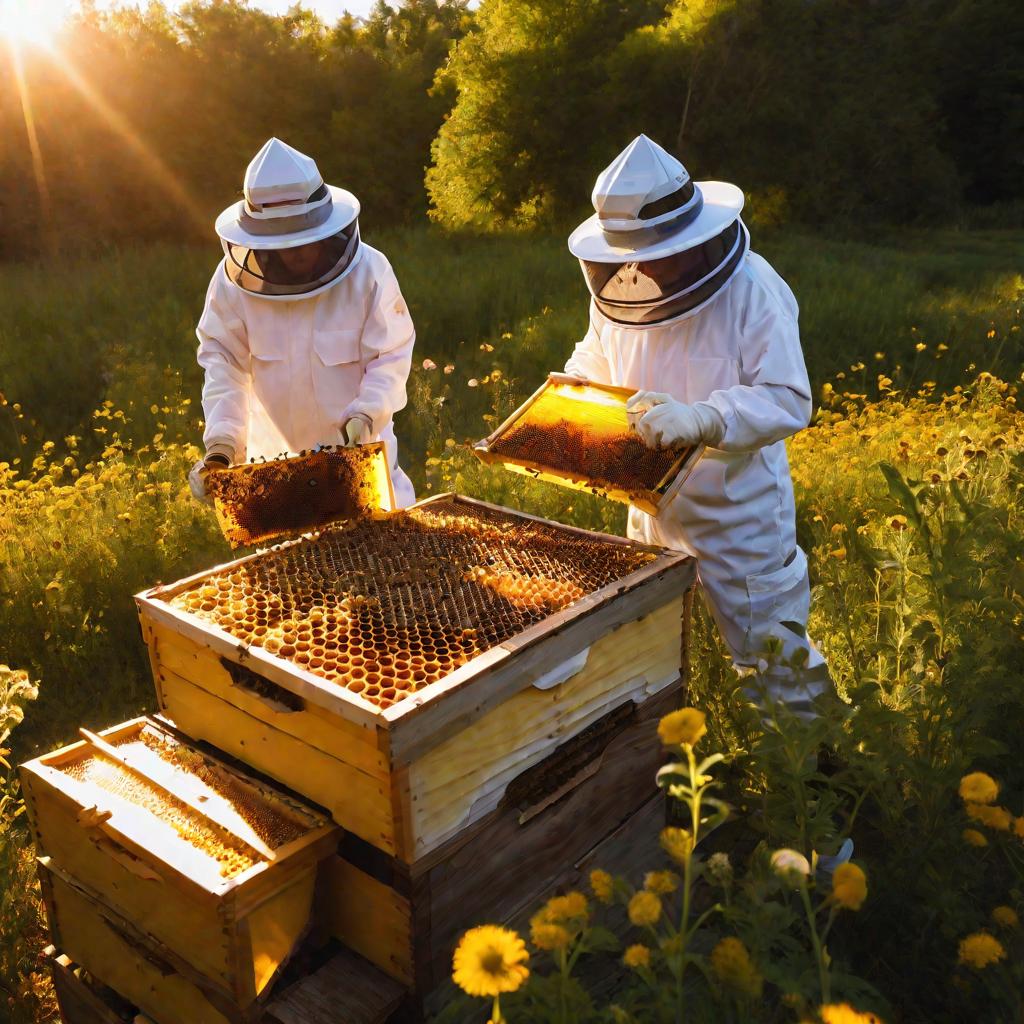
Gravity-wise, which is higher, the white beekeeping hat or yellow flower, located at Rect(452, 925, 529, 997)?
the white beekeeping hat

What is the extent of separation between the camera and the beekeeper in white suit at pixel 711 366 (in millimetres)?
2768

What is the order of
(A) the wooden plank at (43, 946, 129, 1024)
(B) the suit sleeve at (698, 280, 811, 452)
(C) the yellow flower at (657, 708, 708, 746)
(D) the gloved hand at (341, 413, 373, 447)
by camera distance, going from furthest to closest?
(D) the gloved hand at (341, 413, 373, 447) < (B) the suit sleeve at (698, 280, 811, 452) < (A) the wooden plank at (43, 946, 129, 1024) < (C) the yellow flower at (657, 708, 708, 746)

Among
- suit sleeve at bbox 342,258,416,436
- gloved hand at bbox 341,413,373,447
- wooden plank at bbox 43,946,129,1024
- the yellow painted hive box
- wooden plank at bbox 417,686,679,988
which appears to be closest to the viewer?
the yellow painted hive box

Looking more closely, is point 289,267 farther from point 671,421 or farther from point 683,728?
point 683,728

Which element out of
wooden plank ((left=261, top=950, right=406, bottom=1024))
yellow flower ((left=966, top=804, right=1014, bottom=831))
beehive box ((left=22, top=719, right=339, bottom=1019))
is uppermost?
yellow flower ((left=966, top=804, right=1014, bottom=831))

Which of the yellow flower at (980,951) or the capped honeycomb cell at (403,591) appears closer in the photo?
the yellow flower at (980,951)

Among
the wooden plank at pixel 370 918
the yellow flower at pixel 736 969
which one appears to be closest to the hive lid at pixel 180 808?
the wooden plank at pixel 370 918

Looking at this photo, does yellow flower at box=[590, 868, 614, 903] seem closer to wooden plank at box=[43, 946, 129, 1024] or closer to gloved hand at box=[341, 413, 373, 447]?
wooden plank at box=[43, 946, 129, 1024]

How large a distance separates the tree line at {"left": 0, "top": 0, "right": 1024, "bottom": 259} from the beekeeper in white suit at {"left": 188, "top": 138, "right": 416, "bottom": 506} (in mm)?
14665

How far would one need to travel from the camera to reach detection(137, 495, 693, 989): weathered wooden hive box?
191cm

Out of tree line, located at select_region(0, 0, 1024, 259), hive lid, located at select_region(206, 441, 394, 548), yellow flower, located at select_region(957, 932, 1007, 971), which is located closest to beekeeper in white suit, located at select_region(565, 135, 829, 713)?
hive lid, located at select_region(206, 441, 394, 548)

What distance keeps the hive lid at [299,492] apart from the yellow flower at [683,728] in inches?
64.3

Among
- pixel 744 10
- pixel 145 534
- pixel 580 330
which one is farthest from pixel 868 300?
pixel 744 10

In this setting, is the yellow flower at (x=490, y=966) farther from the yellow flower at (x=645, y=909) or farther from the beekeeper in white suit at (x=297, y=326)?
the beekeeper in white suit at (x=297, y=326)
